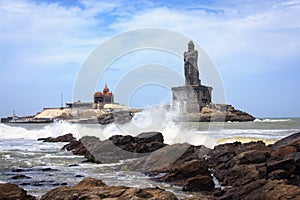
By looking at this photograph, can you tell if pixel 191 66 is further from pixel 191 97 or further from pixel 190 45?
pixel 191 97

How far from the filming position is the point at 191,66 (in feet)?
306

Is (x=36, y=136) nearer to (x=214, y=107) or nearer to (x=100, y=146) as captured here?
(x=100, y=146)

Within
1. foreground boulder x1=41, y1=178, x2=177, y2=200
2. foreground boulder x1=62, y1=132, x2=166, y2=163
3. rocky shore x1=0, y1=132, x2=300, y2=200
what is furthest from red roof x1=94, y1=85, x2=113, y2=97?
foreground boulder x1=41, y1=178, x2=177, y2=200

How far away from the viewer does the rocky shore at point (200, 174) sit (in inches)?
340

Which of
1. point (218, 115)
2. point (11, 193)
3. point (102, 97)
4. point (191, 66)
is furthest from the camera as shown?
point (102, 97)

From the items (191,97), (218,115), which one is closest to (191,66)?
(191,97)

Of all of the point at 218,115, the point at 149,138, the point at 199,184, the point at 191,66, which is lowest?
the point at 199,184

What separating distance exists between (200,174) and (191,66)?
267 feet

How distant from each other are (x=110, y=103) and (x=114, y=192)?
116 m

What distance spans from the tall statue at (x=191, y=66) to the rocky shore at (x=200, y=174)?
227ft

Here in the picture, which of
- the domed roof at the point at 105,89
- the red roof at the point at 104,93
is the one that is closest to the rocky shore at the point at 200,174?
the red roof at the point at 104,93

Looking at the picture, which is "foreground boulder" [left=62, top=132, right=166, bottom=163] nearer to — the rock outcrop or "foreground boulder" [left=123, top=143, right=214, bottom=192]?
"foreground boulder" [left=123, top=143, right=214, bottom=192]

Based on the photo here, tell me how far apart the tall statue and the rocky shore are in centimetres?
6926

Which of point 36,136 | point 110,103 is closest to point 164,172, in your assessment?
point 36,136
